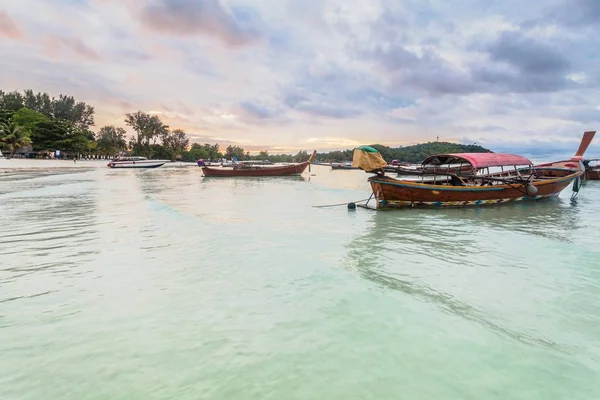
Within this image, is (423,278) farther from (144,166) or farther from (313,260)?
(144,166)

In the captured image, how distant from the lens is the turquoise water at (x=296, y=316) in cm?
336

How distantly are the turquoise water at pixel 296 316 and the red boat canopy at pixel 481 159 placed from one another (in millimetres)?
6703

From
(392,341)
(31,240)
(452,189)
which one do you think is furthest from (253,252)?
(452,189)

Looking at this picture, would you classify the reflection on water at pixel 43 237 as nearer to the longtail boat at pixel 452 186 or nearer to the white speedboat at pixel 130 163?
the longtail boat at pixel 452 186

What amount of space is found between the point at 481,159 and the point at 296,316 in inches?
577

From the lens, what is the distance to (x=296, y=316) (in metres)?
4.79

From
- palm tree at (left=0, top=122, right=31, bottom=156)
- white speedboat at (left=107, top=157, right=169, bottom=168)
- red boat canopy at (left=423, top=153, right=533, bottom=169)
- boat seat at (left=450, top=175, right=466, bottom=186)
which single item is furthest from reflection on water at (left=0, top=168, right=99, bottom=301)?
palm tree at (left=0, top=122, right=31, bottom=156)

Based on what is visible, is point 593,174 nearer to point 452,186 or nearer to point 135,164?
point 452,186

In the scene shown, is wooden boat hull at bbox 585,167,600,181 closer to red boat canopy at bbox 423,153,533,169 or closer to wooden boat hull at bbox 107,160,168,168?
red boat canopy at bbox 423,153,533,169

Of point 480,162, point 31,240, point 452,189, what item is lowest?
point 31,240

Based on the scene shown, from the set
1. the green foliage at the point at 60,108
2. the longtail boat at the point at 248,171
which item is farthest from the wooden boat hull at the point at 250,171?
the green foliage at the point at 60,108

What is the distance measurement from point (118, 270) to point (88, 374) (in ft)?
11.7

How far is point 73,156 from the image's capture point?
7056 cm

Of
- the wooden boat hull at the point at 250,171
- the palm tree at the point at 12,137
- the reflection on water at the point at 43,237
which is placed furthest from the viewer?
the palm tree at the point at 12,137
